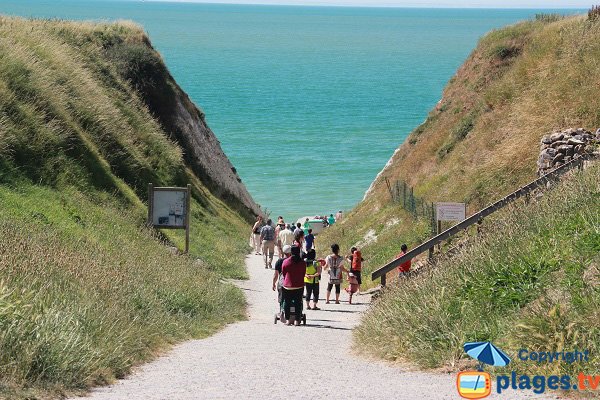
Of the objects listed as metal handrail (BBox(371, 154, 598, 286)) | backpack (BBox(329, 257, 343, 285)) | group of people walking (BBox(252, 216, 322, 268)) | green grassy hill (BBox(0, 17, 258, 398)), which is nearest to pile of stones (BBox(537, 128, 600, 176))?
metal handrail (BBox(371, 154, 598, 286))

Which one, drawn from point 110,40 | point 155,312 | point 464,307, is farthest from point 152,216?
point 110,40

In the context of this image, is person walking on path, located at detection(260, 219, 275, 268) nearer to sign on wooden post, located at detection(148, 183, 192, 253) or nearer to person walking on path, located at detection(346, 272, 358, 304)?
sign on wooden post, located at detection(148, 183, 192, 253)

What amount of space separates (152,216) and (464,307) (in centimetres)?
1533

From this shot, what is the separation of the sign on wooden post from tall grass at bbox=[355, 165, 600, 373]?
11.5 meters

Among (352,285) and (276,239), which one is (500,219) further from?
(276,239)

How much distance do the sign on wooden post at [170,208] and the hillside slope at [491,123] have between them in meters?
5.37

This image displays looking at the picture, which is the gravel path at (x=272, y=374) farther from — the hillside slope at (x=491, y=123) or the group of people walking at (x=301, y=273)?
the hillside slope at (x=491, y=123)

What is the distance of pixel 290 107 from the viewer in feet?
526

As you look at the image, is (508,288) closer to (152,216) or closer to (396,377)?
(396,377)

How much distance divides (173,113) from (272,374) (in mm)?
36532

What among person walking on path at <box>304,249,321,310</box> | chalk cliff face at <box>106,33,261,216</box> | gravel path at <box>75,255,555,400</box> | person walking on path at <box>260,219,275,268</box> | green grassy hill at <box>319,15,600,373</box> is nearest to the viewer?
gravel path at <box>75,255,555,400</box>

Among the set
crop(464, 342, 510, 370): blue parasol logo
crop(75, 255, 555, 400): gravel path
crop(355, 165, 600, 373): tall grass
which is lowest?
crop(75, 255, 555, 400): gravel path

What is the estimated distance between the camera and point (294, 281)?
59.1 feet

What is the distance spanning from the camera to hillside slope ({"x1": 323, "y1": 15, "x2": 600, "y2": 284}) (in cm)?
2856
